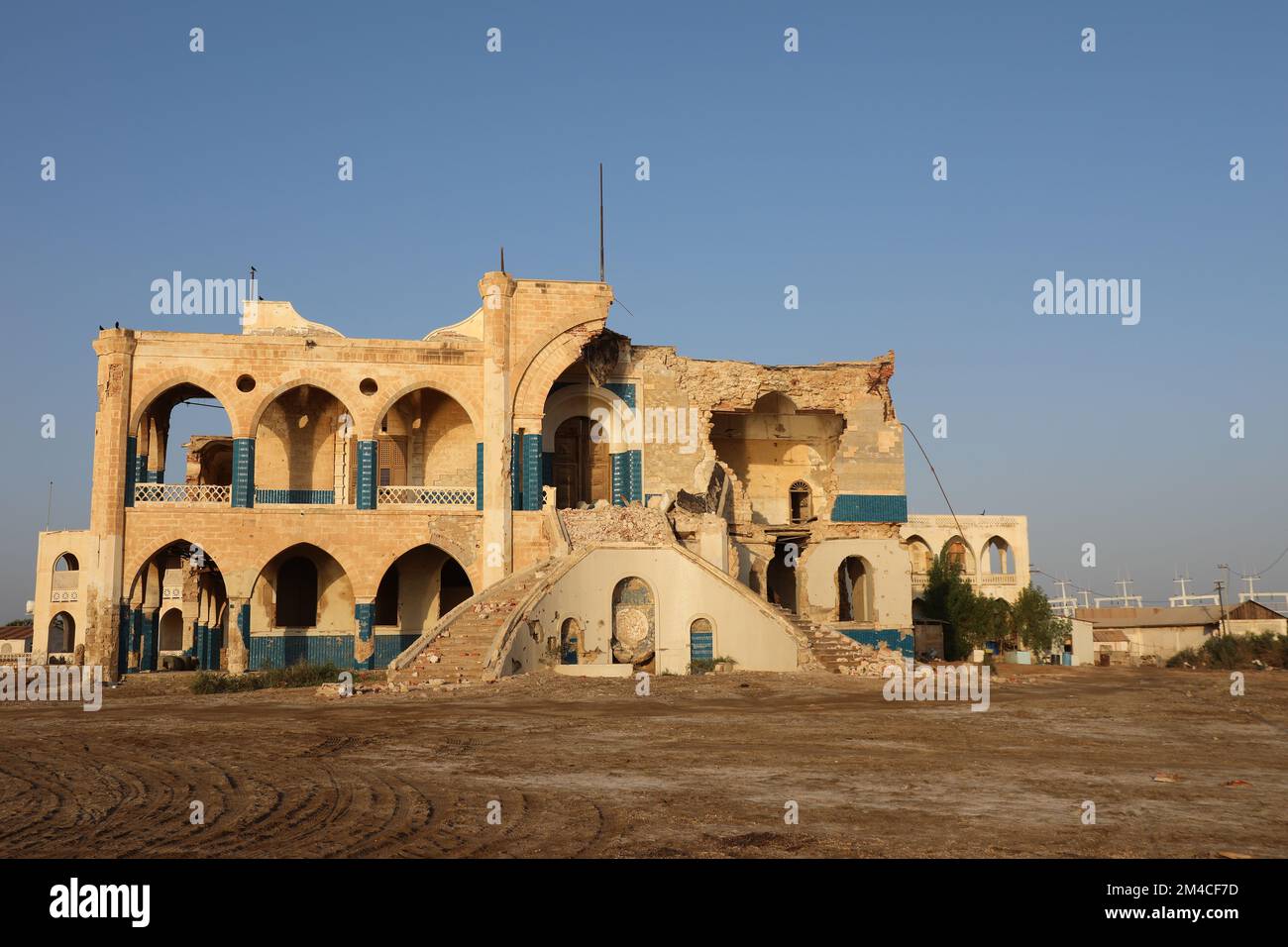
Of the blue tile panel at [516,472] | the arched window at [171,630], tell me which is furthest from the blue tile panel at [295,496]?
the arched window at [171,630]

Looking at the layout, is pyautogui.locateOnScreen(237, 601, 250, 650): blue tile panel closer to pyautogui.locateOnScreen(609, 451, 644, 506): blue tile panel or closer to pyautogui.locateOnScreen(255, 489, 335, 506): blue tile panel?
pyautogui.locateOnScreen(255, 489, 335, 506): blue tile panel

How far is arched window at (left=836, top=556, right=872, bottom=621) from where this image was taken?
31.7 m

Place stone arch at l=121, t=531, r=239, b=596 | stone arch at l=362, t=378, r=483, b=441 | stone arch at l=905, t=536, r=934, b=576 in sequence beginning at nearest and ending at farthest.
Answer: stone arch at l=121, t=531, r=239, b=596 → stone arch at l=362, t=378, r=483, b=441 → stone arch at l=905, t=536, r=934, b=576

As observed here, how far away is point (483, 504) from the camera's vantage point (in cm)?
2662

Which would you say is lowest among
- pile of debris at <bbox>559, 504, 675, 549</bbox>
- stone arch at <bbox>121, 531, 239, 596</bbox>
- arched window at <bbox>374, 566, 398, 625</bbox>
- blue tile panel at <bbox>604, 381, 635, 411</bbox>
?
arched window at <bbox>374, 566, 398, 625</bbox>

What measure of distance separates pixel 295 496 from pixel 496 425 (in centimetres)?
603

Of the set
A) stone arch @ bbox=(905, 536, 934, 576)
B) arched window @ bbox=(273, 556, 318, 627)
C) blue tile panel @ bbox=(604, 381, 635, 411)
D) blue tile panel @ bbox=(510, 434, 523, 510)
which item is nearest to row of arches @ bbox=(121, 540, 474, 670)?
arched window @ bbox=(273, 556, 318, 627)

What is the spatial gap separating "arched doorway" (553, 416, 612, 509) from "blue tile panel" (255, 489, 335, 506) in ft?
20.4

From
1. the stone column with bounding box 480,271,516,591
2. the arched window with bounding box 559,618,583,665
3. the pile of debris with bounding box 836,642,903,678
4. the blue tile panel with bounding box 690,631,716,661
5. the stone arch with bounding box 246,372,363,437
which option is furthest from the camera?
the stone column with bounding box 480,271,516,591

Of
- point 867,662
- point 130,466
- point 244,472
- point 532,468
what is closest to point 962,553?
point 532,468

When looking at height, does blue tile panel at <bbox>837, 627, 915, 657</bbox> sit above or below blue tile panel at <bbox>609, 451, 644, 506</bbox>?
below

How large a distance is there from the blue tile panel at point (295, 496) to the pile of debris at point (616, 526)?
675 centimetres

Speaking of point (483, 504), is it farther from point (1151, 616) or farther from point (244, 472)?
point (1151, 616)
